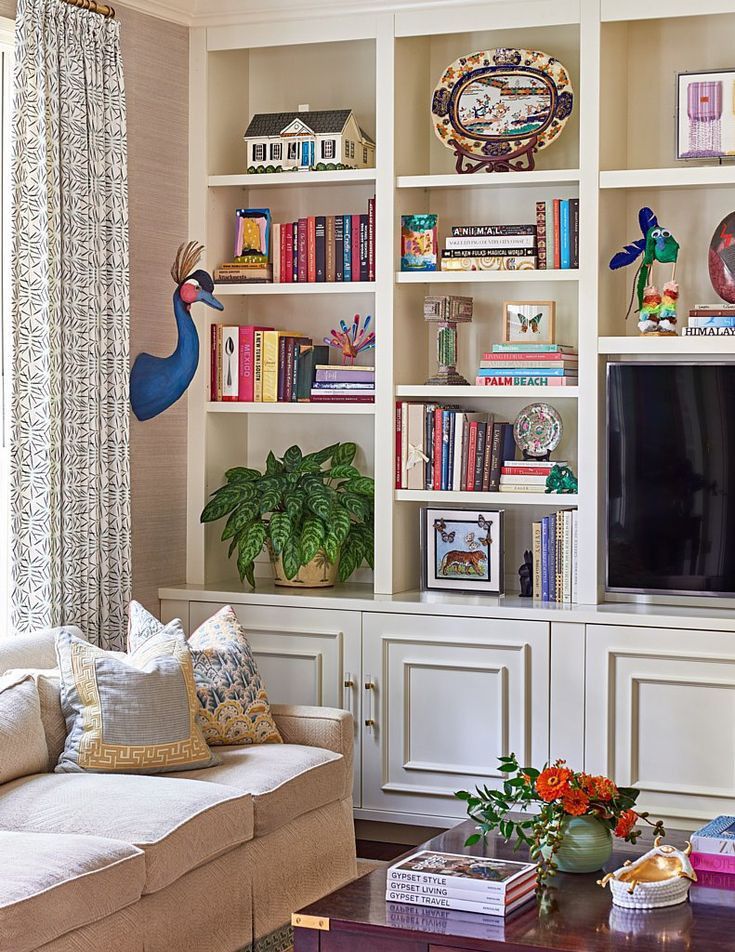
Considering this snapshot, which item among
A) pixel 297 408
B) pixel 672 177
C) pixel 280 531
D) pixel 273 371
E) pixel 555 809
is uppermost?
pixel 672 177

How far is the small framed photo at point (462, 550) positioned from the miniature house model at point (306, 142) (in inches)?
48.9

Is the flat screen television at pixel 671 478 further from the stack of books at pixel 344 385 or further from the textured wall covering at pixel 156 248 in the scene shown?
the textured wall covering at pixel 156 248

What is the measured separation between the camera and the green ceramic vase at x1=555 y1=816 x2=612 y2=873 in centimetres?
287

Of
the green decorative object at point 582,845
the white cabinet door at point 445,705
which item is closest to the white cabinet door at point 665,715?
the white cabinet door at point 445,705

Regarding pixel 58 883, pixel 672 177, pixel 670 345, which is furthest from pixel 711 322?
pixel 58 883

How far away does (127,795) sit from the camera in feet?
10.5

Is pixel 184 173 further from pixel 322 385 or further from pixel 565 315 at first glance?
pixel 565 315

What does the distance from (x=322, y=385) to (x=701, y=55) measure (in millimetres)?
1656

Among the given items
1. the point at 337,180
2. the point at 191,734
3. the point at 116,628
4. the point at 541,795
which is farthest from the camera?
the point at 337,180

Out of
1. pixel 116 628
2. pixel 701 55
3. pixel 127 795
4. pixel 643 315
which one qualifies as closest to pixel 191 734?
pixel 127 795

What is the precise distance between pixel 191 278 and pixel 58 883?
2.62 metres

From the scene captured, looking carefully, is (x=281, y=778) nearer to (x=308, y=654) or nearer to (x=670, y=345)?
(x=308, y=654)

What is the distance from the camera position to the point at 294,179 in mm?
4805

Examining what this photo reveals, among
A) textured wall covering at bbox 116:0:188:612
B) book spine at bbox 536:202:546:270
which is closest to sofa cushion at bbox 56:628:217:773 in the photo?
textured wall covering at bbox 116:0:188:612
